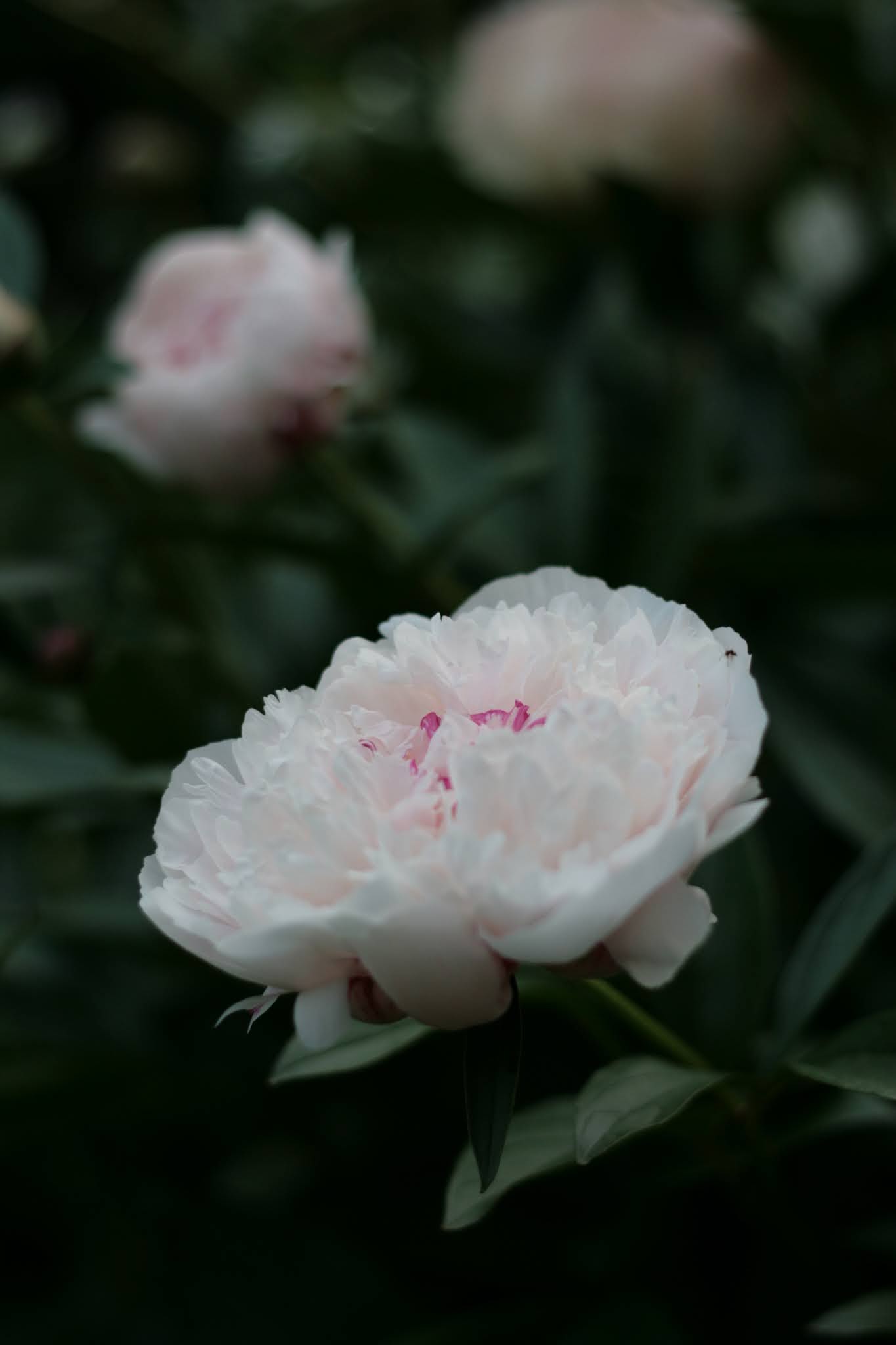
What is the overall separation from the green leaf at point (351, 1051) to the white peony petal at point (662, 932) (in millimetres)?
83

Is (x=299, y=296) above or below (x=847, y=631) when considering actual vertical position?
above

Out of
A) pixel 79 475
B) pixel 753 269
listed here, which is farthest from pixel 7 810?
pixel 753 269

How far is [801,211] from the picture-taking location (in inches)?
37.4

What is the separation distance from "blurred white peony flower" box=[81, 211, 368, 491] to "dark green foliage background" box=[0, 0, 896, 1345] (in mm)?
23

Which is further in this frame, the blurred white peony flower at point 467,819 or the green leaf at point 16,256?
the green leaf at point 16,256

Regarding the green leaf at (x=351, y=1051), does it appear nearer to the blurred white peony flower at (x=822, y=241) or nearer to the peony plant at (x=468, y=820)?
the peony plant at (x=468, y=820)

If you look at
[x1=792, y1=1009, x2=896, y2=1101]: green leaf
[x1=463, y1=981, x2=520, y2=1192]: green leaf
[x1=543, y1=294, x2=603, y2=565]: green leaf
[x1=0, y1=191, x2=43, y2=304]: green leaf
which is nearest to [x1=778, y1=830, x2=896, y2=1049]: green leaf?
[x1=792, y1=1009, x2=896, y2=1101]: green leaf

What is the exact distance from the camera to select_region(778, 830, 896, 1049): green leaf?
356 millimetres

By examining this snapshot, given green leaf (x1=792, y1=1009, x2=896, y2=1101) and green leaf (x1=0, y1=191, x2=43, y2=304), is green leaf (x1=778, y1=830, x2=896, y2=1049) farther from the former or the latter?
green leaf (x1=0, y1=191, x2=43, y2=304)

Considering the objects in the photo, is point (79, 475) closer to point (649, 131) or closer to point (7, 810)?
point (7, 810)

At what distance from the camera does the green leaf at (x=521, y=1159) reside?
30cm

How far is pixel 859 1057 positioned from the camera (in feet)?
1.08

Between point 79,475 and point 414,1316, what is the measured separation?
346mm

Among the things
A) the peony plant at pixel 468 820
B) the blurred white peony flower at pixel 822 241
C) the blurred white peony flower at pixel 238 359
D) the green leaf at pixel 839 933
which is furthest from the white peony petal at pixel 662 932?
the blurred white peony flower at pixel 822 241
